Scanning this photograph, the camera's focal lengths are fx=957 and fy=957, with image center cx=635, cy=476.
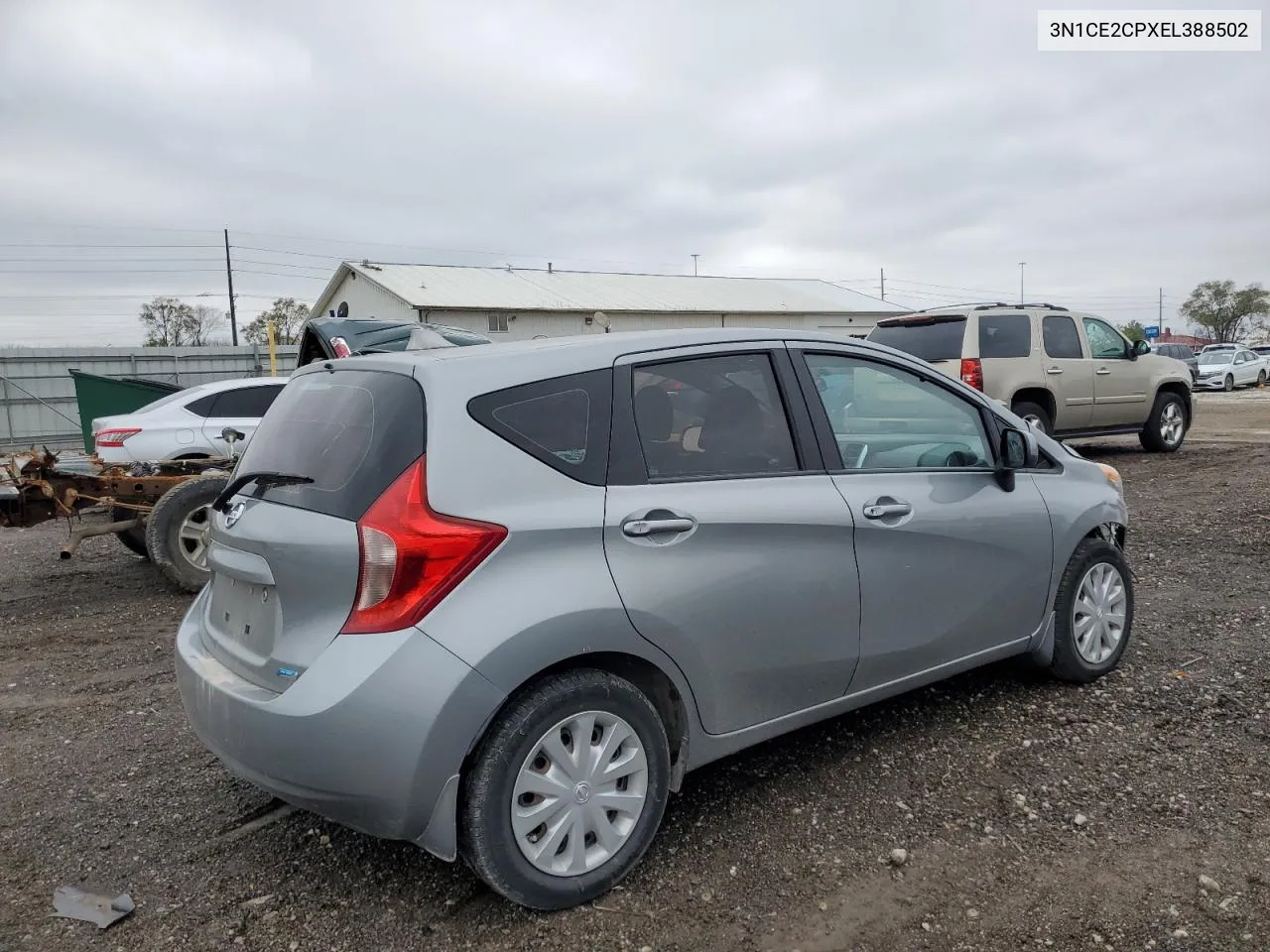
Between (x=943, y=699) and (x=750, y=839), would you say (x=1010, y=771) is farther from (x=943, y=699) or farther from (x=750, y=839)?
(x=750, y=839)

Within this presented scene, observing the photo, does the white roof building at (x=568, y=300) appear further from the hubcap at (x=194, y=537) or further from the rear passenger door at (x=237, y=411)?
the hubcap at (x=194, y=537)

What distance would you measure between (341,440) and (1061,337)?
1085 cm

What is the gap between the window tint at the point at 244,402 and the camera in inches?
385

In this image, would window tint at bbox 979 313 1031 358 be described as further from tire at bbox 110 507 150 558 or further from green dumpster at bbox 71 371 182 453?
green dumpster at bbox 71 371 182 453

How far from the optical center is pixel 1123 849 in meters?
3.03

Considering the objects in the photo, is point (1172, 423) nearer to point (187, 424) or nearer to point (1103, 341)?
point (1103, 341)

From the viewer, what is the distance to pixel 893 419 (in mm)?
3914

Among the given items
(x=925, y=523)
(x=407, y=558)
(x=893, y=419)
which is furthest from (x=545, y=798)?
(x=893, y=419)

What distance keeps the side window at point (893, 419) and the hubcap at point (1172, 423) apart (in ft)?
34.3

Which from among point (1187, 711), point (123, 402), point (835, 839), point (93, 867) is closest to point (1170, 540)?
point (1187, 711)

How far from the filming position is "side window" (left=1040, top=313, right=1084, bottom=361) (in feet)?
37.9

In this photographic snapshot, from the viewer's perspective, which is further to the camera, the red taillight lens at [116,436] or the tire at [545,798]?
the red taillight lens at [116,436]

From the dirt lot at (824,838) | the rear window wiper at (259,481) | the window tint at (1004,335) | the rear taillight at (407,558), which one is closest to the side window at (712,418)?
the rear taillight at (407,558)

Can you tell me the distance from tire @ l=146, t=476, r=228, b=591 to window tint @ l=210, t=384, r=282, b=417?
10.6 feet
